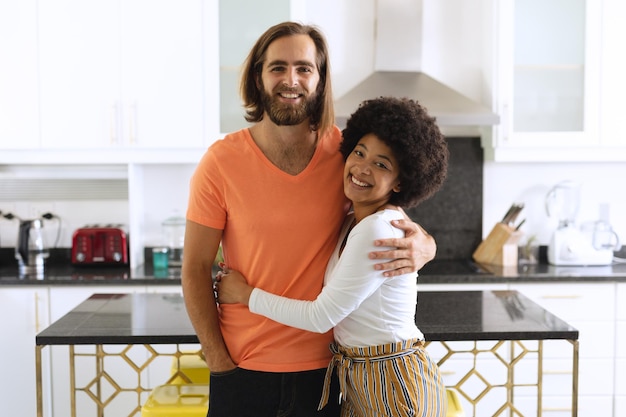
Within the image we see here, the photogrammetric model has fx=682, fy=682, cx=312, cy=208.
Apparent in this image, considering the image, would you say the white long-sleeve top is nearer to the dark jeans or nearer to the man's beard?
the dark jeans

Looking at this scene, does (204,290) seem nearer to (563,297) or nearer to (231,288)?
(231,288)

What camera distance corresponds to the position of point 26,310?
319cm

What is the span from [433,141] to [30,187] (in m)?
2.79

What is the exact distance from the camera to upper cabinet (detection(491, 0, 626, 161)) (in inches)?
131

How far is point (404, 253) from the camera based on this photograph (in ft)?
4.90

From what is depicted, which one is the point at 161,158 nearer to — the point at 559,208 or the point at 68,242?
the point at 68,242

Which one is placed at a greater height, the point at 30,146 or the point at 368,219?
the point at 30,146

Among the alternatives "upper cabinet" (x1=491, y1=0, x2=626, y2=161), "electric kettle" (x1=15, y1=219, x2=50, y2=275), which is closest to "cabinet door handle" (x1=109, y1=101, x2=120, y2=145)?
"electric kettle" (x1=15, y1=219, x2=50, y2=275)

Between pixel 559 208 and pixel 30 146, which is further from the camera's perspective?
pixel 559 208

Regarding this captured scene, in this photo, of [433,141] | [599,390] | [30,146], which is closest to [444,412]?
[433,141]

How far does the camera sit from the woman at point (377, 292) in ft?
4.89

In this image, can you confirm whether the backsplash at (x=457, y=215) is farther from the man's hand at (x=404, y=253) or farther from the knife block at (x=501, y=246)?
the man's hand at (x=404, y=253)

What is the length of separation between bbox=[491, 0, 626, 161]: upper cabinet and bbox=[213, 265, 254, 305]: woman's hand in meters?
2.11

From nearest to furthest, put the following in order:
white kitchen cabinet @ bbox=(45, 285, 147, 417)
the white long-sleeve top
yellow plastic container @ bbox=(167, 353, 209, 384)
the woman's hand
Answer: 1. the white long-sleeve top
2. the woman's hand
3. yellow plastic container @ bbox=(167, 353, 209, 384)
4. white kitchen cabinet @ bbox=(45, 285, 147, 417)
